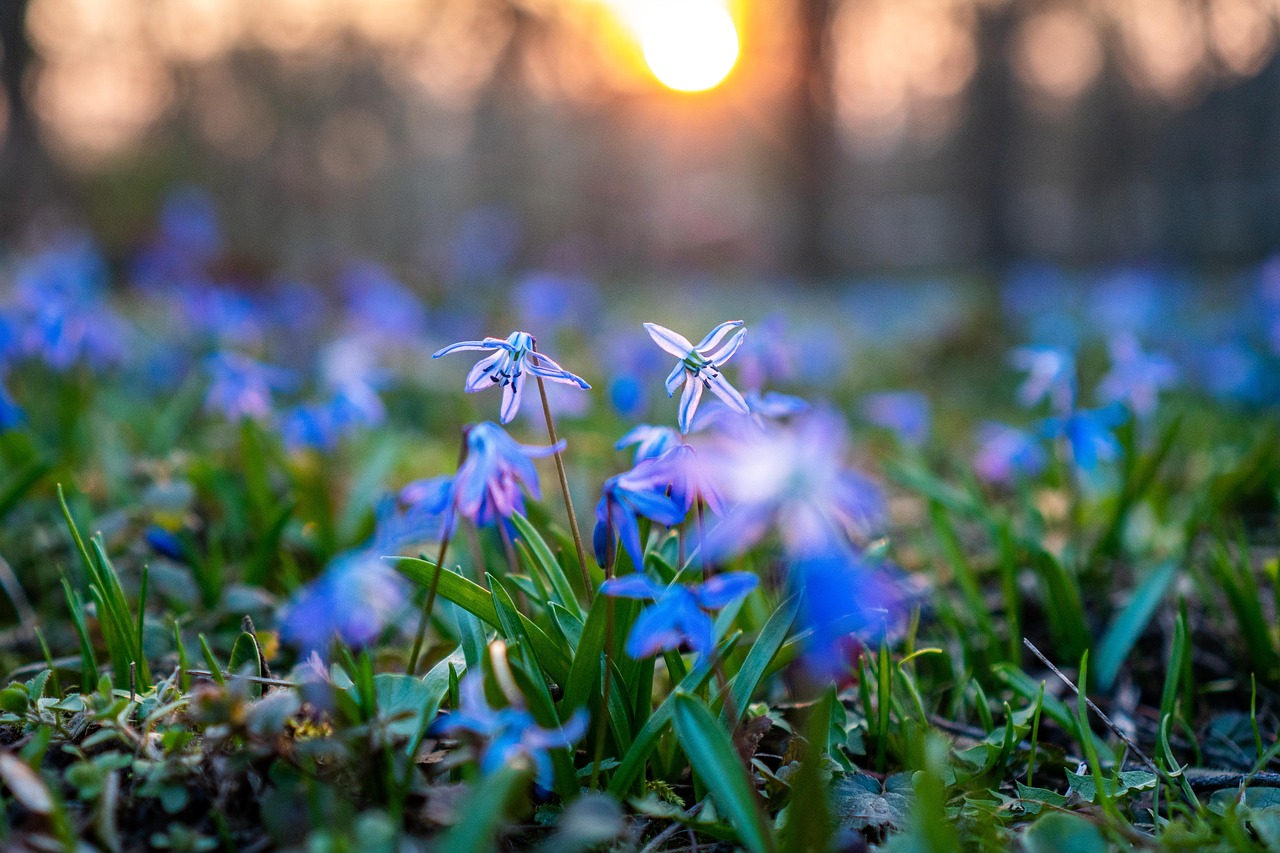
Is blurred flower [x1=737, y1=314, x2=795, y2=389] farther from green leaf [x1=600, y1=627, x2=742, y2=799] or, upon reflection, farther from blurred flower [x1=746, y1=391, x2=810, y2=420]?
green leaf [x1=600, y1=627, x2=742, y2=799]

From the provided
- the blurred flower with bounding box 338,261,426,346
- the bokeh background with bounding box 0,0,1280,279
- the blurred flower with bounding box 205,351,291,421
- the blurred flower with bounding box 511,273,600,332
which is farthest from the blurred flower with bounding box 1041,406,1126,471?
the bokeh background with bounding box 0,0,1280,279

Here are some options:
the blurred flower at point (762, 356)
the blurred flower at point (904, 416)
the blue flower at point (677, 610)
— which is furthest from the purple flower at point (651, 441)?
the blurred flower at point (904, 416)

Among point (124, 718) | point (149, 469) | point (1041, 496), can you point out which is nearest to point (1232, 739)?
point (1041, 496)

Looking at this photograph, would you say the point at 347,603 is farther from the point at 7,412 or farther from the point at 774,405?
the point at 7,412

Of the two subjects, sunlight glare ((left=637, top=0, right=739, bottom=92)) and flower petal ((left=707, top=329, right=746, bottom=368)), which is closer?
flower petal ((left=707, top=329, right=746, bottom=368))

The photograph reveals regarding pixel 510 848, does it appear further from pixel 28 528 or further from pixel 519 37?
pixel 519 37

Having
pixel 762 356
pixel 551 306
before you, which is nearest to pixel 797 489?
pixel 762 356
